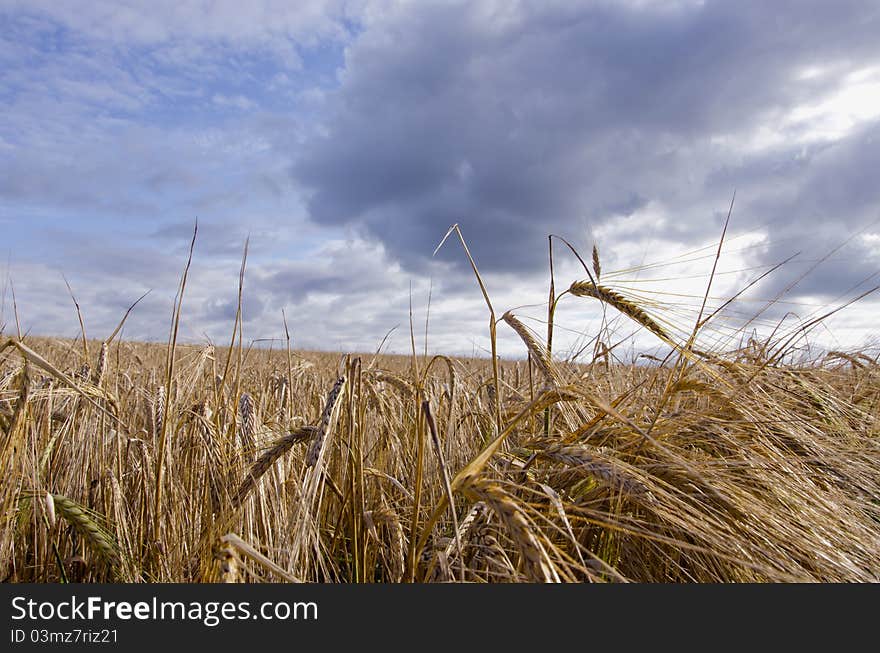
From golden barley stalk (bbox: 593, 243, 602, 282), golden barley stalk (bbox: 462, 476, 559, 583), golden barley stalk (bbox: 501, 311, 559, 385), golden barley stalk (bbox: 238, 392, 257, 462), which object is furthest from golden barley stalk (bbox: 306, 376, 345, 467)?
golden barley stalk (bbox: 593, 243, 602, 282)

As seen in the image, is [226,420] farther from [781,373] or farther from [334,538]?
[781,373]

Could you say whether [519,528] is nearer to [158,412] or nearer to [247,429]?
[247,429]

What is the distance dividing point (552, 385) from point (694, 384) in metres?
0.51

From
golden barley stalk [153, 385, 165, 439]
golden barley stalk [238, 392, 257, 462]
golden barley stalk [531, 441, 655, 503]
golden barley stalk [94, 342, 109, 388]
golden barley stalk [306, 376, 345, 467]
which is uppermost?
golden barley stalk [94, 342, 109, 388]

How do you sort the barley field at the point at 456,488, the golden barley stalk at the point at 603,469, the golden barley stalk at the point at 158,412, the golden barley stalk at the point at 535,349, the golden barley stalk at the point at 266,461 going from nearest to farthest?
the golden barley stalk at the point at 603,469
the barley field at the point at 456,488
the golden barley stalk at the point at 266,461
the golden barley stalk at the point at 535,349
the golden barley stalk at the point at 158,412

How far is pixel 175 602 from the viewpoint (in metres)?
1.59

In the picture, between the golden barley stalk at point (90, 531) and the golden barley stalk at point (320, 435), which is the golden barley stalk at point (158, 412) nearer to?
the golden barley stalk at point (90, 531)

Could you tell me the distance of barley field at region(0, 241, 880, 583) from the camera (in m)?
1.59

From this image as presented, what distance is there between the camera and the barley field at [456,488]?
1.59m

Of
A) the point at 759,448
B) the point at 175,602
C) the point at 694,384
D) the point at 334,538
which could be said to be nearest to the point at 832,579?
the point at 759,448

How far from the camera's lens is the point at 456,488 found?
49.4 inches

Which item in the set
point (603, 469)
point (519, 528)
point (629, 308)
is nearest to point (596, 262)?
point (629, 308)

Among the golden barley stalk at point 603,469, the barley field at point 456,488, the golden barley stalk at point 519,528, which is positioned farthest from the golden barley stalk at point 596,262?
the golden barley stalk at point 519,528

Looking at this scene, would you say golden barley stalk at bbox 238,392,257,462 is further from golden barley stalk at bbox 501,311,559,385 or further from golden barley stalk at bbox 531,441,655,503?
golden barley stalk at bbox 531,441,655,503
